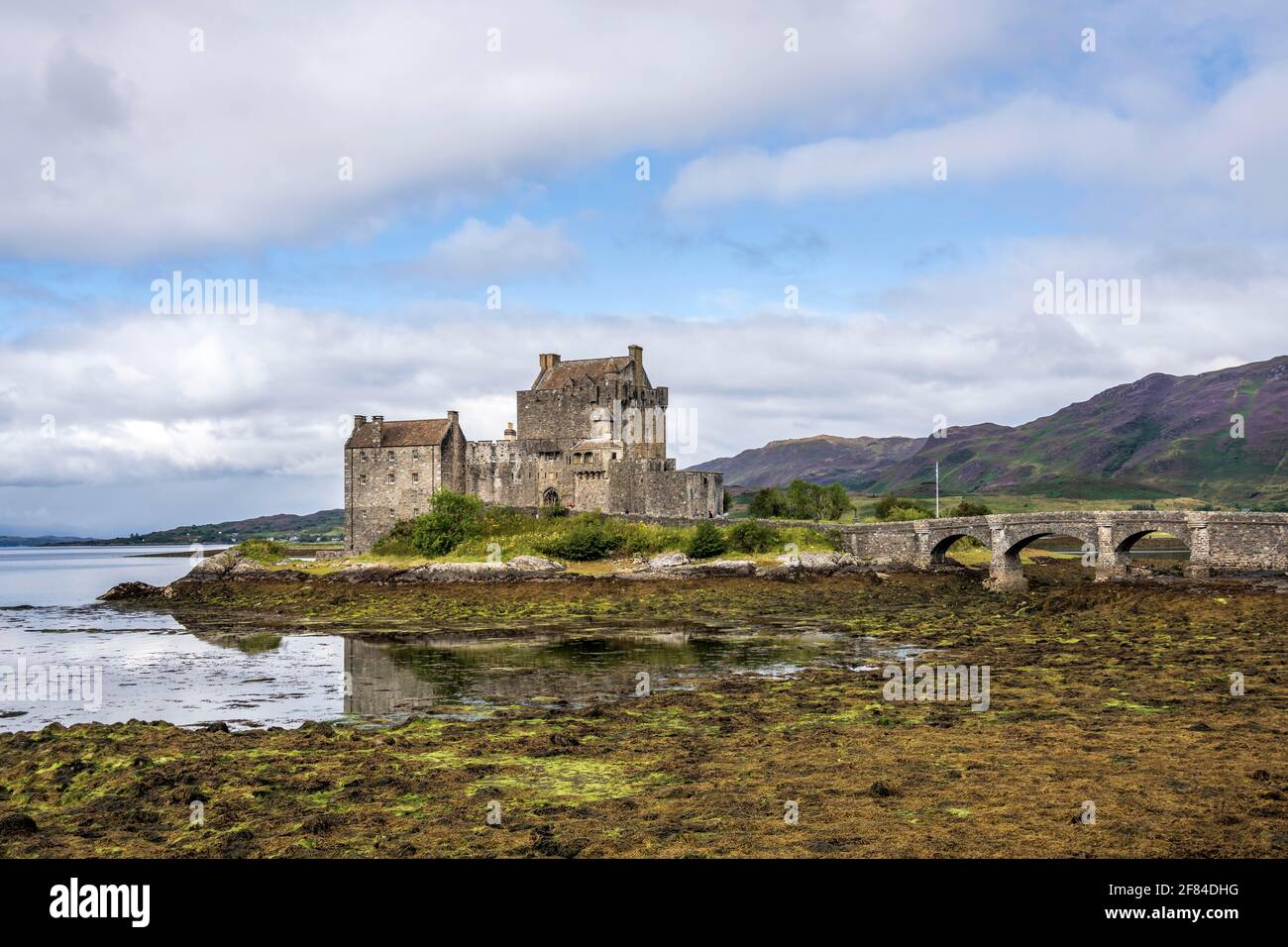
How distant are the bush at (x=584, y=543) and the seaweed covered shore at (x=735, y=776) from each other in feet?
122

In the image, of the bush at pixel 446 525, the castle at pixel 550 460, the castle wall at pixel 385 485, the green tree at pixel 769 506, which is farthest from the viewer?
the green tree at pixel 769 506

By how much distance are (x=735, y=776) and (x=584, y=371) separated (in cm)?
6123

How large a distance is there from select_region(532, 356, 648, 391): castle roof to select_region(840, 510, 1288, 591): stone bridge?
20516 millimetres

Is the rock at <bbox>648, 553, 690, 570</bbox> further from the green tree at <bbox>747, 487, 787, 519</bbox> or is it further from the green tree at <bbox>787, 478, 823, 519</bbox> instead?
the green tree at <bbox>787, 478, 823, 519</bbox>

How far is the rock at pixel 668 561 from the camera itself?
5812 cm

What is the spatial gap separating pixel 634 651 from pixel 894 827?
64.9ft

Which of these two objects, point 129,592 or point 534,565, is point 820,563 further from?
point 129,592

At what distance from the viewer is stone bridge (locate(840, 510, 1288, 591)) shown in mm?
47750

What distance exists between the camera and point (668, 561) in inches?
2318

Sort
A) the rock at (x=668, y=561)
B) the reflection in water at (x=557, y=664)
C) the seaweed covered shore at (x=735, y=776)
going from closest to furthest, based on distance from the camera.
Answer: the seaweed covered shore at (x=735, y=776) < the reflection in water at (x=557, y=664) < the rock at (x=668, y=561)

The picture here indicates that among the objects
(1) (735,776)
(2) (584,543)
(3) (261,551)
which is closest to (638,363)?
(2) (584,543)

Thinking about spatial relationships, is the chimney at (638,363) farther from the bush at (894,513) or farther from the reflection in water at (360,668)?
the reflection in water at (360,668)

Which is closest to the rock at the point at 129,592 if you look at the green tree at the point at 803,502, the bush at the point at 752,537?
the bush at the point at 752,537
